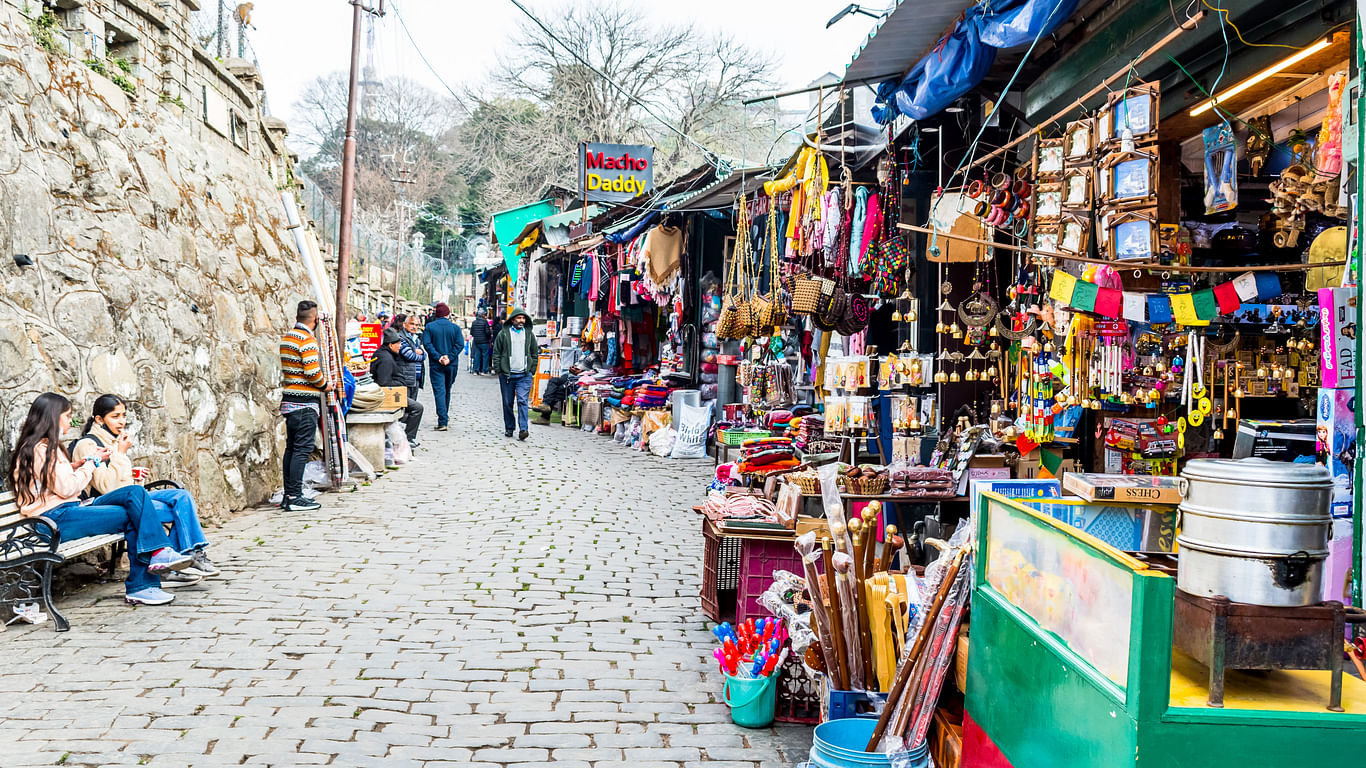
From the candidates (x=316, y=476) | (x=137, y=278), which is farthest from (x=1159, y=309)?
(x=316, y=476)

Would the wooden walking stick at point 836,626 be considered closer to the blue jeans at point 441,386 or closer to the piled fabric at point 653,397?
the piled fabric at point 653,397

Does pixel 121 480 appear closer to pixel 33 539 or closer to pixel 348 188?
pixel 33 539

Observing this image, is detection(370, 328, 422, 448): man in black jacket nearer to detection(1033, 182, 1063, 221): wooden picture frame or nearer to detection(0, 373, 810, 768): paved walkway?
detection(0, 373, 810, 768): paved walkway

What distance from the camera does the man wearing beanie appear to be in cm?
1617

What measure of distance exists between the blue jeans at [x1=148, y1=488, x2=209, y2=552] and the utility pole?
700 cm

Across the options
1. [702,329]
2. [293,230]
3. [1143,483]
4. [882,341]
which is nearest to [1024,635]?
[1143,483]

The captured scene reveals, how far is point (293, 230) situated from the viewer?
1427 cm

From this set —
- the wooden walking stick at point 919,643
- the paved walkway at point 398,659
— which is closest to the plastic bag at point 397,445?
the paved walkway at point 398,659

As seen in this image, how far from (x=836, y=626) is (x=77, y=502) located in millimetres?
4955

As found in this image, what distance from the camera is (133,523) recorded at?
6.46 m

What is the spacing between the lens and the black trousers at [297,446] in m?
9.77

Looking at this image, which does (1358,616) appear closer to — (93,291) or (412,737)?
(412,737)

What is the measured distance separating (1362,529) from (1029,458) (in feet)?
11.5

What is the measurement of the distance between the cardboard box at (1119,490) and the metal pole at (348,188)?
11.3 m
